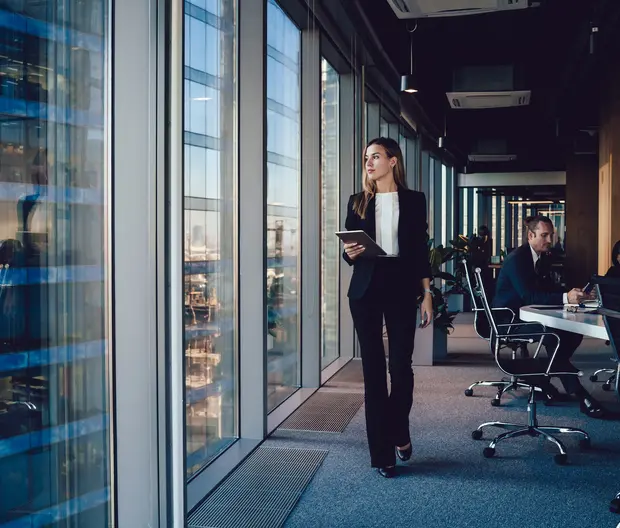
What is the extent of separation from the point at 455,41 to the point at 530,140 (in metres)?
8.78

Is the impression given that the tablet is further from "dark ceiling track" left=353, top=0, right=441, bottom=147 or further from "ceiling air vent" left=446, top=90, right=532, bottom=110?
"ceiling air vent" left=446, top=90, right=532, bottom=110

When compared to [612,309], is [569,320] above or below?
below

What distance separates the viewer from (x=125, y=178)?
2395 mm

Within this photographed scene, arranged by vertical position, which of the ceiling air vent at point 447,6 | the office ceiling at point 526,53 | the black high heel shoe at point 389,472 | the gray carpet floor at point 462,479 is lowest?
the gray carpet floor at point 462,479

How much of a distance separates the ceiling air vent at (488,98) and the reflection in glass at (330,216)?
2.54 meters

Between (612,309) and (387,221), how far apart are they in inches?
45.5

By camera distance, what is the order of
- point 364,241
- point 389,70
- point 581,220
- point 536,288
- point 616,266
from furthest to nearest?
1. point 581,220
2. point 389,70
3. point 616,266
4. point 536,288
5. point 364,241

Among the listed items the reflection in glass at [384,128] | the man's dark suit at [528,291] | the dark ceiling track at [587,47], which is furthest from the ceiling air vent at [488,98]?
the man's dark suit at [528,291]

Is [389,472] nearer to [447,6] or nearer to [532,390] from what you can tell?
[532,390]

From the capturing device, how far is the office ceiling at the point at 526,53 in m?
7.25

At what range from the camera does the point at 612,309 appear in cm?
304

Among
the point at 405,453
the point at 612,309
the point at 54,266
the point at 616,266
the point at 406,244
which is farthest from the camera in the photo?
the point at 616,266


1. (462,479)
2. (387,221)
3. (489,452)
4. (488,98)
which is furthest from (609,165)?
(462,479)

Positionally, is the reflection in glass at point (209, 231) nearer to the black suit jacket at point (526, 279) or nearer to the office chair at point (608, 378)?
the black suit jacket at point (526, 279)
